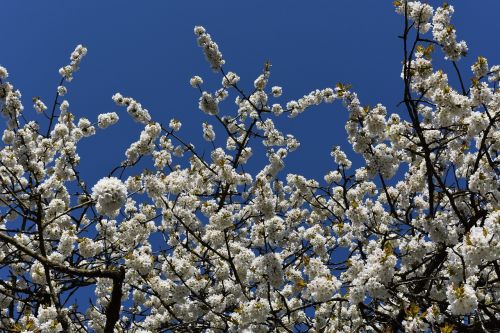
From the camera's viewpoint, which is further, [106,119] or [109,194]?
[106,119]

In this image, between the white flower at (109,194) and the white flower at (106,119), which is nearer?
the white flower at (109,194)

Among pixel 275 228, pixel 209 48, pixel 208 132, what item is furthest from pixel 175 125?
pixel 275 228

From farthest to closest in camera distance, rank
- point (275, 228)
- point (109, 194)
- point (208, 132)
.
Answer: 1. point (208, 132)
2. point (275, 228)
3. point (109, 194)

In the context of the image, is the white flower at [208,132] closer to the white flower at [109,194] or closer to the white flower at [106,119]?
the white flower at [106,119]

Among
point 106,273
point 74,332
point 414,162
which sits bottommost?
point 106,273

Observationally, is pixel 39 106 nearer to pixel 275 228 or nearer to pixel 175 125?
pixel 175 125

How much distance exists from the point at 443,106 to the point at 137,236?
5.70m

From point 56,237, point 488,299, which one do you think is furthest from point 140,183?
point 488,299

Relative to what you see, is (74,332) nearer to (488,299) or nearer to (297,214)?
(297,214)

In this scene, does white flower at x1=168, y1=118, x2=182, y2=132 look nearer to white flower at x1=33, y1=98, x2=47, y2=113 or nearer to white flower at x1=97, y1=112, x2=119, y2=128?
white flower at x1=97, y1=112, x2=119, y2=128

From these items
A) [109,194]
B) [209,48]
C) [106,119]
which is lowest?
[109,194]

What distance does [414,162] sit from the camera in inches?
328

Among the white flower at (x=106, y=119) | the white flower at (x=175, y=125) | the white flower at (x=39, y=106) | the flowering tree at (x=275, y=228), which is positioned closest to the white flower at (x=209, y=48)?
the flowering tree at (x=275, y=228)

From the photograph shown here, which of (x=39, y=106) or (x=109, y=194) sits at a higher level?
(x=39, y=106)
